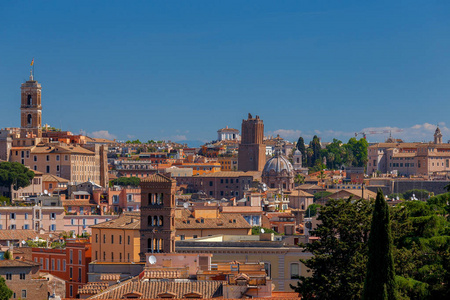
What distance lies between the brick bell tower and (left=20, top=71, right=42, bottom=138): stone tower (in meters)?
99.5

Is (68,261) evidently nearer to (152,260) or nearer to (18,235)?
(18,235)

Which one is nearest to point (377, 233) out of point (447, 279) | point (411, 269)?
point (447, 279)

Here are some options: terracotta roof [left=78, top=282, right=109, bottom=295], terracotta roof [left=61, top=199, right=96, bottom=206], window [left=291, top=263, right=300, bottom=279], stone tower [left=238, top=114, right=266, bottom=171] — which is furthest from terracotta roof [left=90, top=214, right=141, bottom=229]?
stone tower [left=238, top=114, right=266, bottom=171]

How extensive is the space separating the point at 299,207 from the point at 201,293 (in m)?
95.5

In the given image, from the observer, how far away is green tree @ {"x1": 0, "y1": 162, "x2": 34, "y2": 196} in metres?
122

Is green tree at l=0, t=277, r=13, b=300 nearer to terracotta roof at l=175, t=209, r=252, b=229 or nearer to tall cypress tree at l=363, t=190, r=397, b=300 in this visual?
terracotta roof at l=175, t=209, r=252, b=229

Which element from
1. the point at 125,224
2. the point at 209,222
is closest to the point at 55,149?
the point at 209,222

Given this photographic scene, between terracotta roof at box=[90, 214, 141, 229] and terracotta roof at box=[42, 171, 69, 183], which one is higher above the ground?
terracotta roof at box=[42, 171, 69, 183]

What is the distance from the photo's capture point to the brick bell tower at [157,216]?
159 feet

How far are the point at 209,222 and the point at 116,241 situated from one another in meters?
5.89

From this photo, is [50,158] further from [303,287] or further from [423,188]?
[303,287]

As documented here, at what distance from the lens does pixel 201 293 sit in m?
35.5

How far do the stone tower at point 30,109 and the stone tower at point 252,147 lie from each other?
163 ft

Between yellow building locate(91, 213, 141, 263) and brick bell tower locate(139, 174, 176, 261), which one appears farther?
yellow building locate(91, 213, 141, 263)
